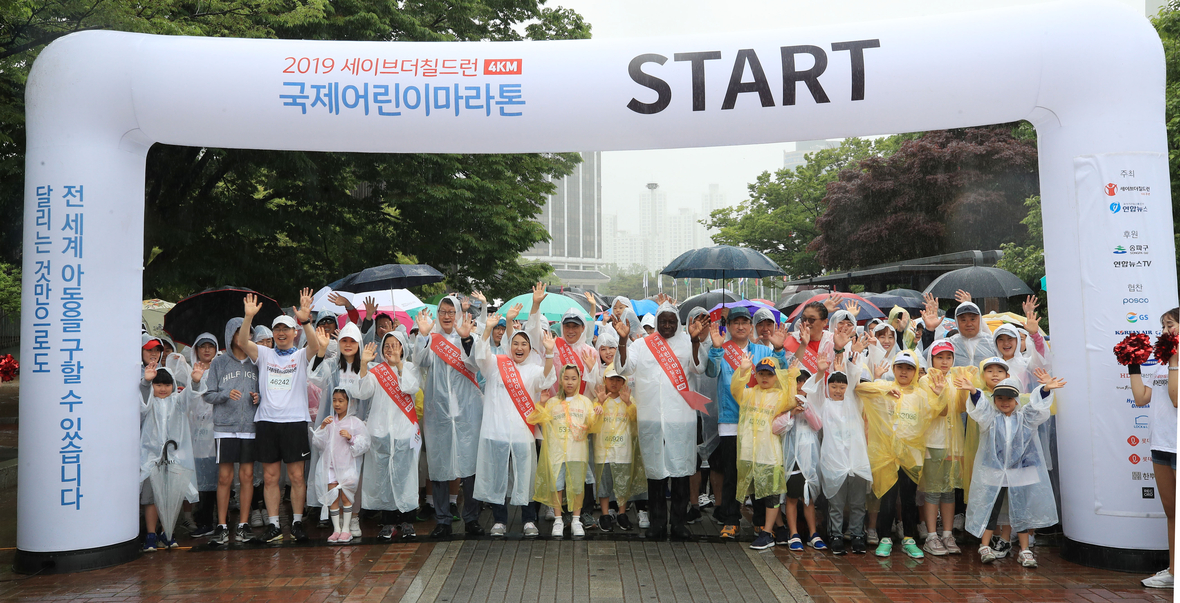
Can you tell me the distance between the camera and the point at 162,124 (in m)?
6.10

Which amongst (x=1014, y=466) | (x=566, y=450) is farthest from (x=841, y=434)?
(x=566, y=450)

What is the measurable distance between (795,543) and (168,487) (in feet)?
15.1

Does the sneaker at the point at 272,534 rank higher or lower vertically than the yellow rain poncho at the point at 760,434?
lower

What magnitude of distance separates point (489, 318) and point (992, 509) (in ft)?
12.5

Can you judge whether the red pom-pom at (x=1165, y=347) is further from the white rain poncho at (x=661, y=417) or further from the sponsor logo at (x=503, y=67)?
the sponsor logo at (x=503, y=67)

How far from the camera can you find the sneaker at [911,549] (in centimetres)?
614

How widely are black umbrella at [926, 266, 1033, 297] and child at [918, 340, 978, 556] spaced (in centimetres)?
480

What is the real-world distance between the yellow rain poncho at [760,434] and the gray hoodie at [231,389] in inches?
145

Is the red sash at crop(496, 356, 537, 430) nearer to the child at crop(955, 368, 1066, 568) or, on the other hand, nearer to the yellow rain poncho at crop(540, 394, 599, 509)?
the yellow rain poncho at crop(540, 394, 599, 509)

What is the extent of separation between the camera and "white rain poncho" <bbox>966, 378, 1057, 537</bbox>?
19.3ft

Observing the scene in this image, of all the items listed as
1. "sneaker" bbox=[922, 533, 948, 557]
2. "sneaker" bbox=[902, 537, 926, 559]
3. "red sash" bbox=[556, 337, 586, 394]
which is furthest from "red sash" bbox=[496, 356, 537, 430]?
"sneaker" bbox=[922, 533, 948, 557]

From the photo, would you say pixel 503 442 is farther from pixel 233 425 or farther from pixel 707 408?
pixel 233 425

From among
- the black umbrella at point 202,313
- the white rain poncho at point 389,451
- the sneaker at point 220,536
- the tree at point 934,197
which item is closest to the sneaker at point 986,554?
the white rain poncho at point 389,451

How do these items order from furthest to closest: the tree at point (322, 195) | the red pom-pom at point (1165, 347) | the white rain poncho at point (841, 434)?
the tree at point (322, 195) < the white rain poncho at point (841, 434) < the red pom-pom at point (1165, 347)
